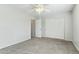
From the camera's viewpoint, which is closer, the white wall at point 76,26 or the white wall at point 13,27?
the white wall at point 76,26

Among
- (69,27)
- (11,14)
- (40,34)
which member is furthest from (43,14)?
(11,14)

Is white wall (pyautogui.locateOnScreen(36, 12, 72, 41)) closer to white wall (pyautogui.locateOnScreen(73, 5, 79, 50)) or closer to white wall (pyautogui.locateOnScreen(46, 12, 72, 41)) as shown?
white wall (pyautogui.locateOnScreen(46, 12, 72, 41))

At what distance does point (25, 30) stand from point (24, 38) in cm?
36

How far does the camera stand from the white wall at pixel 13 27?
12.3 feet

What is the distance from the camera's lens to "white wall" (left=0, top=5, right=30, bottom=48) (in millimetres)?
3750

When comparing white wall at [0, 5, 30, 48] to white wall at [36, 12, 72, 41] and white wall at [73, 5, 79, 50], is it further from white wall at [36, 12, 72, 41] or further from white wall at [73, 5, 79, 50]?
white wall at [73, 5, 79, 50]

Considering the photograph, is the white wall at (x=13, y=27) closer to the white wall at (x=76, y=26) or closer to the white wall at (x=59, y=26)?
Result: the white wall at (x=59, y=26)

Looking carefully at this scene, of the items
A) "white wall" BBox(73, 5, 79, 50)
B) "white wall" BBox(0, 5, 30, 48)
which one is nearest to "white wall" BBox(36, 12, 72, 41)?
"white wall" BBox(73, 5, 79, 50)

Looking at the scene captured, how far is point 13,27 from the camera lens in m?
4.30

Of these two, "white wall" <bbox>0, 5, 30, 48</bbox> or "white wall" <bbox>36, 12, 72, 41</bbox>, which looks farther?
"white wall" <bbox>0, 5, 30, 48</bbox>

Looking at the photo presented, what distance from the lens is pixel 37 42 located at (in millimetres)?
3434

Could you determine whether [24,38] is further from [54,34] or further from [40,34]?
[54,34]

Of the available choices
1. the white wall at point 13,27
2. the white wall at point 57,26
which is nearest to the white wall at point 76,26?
the white wall at point 57,26

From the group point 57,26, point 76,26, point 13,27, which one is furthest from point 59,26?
point 13,27
